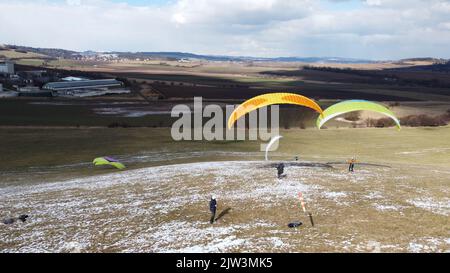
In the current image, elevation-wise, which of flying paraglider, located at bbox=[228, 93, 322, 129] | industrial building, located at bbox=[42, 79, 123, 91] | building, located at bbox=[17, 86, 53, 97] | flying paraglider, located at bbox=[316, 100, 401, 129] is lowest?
flying paraglider, located at bbox=[316, 100, 401, 129]

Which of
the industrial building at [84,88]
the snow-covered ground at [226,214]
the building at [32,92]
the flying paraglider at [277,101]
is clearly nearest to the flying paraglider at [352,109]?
the flying paraglider at [277,101]

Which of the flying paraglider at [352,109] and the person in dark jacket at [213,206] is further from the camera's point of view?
the flying paraglider at [352,109]

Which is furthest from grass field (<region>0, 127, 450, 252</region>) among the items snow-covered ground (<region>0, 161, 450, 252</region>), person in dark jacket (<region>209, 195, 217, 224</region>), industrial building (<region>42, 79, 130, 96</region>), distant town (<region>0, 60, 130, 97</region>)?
industrial building (<region>42, 79, 130, 96</region>)

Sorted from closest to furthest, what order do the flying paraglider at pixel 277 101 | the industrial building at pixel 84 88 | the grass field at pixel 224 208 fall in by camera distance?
the grass field at pixel 224 208 < the flying paraglider at pixel 277 101 < the industrial building at pixel 84 88

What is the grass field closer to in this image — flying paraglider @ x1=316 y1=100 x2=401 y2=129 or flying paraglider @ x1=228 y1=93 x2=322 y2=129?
flying paraglider @ x1=316 y1=100 x2=401 y2=129

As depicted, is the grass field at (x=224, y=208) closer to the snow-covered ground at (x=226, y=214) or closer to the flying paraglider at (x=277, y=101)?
the snow-covered ground at (x=226, y=214)

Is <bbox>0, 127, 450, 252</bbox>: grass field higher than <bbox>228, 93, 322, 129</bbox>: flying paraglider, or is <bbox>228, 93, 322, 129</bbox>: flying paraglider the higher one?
<bbox>228, 93, 322, 129</bbox>: flying paraglider

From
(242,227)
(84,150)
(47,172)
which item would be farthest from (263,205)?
(84,150)

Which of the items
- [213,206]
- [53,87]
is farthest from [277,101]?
[53,87]
